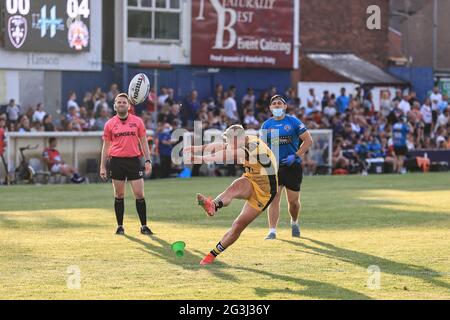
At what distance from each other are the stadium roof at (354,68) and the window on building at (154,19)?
1107 centimetres

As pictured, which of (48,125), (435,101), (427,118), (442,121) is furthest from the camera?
(435,101)

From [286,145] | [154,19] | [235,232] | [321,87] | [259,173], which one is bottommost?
[235,232]

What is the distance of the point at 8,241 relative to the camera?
1673cm

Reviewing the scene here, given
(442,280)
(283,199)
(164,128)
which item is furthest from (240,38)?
(442,280)

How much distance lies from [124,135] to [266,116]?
74.4 feet

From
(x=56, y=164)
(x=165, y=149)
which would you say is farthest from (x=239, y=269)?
(x=165, y=149)

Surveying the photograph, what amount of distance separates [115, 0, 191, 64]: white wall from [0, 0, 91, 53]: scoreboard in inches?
63.7

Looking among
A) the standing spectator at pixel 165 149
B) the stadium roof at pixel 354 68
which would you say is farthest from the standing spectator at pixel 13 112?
the stadium roof at pixel 354 68

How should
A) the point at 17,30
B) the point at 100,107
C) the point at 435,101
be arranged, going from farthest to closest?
the point at 435,101, the point at 17,30, the point at 100,107

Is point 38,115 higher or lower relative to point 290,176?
higher

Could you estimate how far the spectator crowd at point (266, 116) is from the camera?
34781mm

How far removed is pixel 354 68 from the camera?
173 feet

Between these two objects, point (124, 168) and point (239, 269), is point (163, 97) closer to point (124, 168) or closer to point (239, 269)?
point (124, 168)

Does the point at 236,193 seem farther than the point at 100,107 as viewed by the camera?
No
